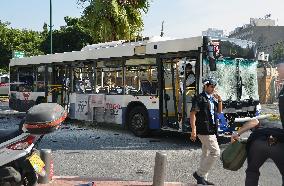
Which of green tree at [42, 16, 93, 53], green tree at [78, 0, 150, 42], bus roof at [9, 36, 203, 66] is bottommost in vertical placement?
bus roof at [9, 36, 203, 66]

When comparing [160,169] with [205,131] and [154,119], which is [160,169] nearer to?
[205,131]

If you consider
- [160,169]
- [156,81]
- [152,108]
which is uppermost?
[156,81]

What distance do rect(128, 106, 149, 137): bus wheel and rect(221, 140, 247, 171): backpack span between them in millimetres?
7605

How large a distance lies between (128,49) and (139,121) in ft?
7.36

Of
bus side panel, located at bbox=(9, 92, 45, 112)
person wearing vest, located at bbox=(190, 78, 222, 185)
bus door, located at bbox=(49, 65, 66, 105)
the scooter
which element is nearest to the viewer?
the scooter

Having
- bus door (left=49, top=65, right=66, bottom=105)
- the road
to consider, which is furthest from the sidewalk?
bus door (left=49, top=65, right=66, bottom=105)

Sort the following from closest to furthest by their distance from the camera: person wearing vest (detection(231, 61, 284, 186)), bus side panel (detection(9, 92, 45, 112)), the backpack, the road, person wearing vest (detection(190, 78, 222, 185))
A: person wearing vest (detection(231, 61, 284, 186)) → the backpack → person wearing vest (detection(190, 78, 222, 185)) → the road → bus side panel (detection(9, 92, 45, 112))

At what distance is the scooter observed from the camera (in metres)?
5.63

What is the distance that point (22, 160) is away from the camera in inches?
222

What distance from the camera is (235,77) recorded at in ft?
38.7

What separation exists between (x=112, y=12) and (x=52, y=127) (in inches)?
618

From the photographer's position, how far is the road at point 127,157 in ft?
26.3

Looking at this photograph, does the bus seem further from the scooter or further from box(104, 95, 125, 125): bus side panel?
the scooter

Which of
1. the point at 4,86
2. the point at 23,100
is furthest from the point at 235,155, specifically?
the point at 4,86
